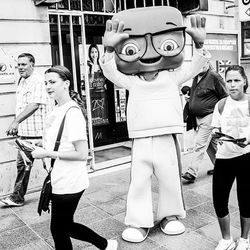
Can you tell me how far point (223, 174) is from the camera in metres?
3.13

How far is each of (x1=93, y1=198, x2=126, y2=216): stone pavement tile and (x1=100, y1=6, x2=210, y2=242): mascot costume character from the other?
0.72 metres

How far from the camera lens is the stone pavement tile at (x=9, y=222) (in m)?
4.12

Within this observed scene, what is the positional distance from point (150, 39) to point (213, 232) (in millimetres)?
2004

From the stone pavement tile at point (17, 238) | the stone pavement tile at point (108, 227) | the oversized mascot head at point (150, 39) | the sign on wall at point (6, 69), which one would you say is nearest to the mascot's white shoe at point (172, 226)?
the stone pavement tile at point (108, 227)

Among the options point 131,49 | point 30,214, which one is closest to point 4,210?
point 30,214

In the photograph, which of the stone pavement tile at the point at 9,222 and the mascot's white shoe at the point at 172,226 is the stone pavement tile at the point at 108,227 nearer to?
the mascot's white shoe at the point at 172,226

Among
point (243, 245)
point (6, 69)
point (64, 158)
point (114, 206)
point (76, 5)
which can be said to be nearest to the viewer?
point (64, 158)

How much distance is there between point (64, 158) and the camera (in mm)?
2676

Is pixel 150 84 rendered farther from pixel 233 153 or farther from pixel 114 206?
pixel 114 206

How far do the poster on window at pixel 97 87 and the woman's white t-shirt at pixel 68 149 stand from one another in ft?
14.7

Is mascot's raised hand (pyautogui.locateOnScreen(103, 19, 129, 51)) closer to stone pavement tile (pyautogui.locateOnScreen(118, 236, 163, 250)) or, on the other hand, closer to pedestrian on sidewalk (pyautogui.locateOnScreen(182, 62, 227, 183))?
stone pavement tile (pyautogui.locateOnScreen(118, 236, 163, 250))

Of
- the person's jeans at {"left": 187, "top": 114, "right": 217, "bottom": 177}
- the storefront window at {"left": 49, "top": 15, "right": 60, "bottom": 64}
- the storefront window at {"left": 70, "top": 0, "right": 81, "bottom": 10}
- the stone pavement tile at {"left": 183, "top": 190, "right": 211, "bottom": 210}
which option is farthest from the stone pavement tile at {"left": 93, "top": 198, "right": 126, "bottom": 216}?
the storefront window at {"left": 70, "top": 0, "right": 81, "bottom": 10}

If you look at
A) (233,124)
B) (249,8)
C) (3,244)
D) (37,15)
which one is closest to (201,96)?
(249,8)

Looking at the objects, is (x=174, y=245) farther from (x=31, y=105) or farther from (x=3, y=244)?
(x=31, y=105)
